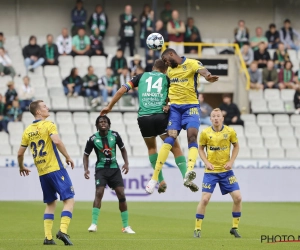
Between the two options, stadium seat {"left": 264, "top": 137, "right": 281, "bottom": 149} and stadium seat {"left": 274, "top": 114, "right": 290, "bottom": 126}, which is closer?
stadium seat {"left": 264, "top": 137, "right": 281, "bottom": 149}

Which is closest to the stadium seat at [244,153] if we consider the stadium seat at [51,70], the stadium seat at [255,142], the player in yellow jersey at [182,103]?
the stadium seat at [255,142]

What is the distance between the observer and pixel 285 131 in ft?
90.3

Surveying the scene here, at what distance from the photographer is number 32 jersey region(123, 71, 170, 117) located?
12.9 meters

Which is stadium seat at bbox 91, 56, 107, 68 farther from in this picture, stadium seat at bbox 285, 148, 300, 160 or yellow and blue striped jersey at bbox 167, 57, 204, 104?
yellow and blue striped jersey at bbox 167, 57, 204, 104

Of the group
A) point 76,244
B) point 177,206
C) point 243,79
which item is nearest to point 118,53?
point 243,79

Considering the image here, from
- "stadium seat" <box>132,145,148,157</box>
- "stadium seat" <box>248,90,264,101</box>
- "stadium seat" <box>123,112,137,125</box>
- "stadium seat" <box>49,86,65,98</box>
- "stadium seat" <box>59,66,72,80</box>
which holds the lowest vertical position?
"stadium seat" <box>132,145,148,157</box>

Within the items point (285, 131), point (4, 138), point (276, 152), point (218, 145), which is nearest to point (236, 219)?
point (218, 145)

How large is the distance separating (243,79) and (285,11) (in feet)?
14.9

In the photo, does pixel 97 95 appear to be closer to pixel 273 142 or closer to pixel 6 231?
pixel 273 142

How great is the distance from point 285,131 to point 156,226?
12157 millimetres

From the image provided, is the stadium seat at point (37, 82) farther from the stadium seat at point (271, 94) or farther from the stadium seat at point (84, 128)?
the stadium seat at point (271, 94)

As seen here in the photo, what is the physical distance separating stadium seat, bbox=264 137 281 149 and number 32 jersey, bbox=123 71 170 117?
14378mm

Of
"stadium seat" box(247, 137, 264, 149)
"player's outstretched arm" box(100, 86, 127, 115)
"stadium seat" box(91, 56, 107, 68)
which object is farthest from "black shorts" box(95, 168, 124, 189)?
"stadium seat" box(91, 56, 107, 68)

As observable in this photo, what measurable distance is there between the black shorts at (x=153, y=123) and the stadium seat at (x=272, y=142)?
46.8ft
